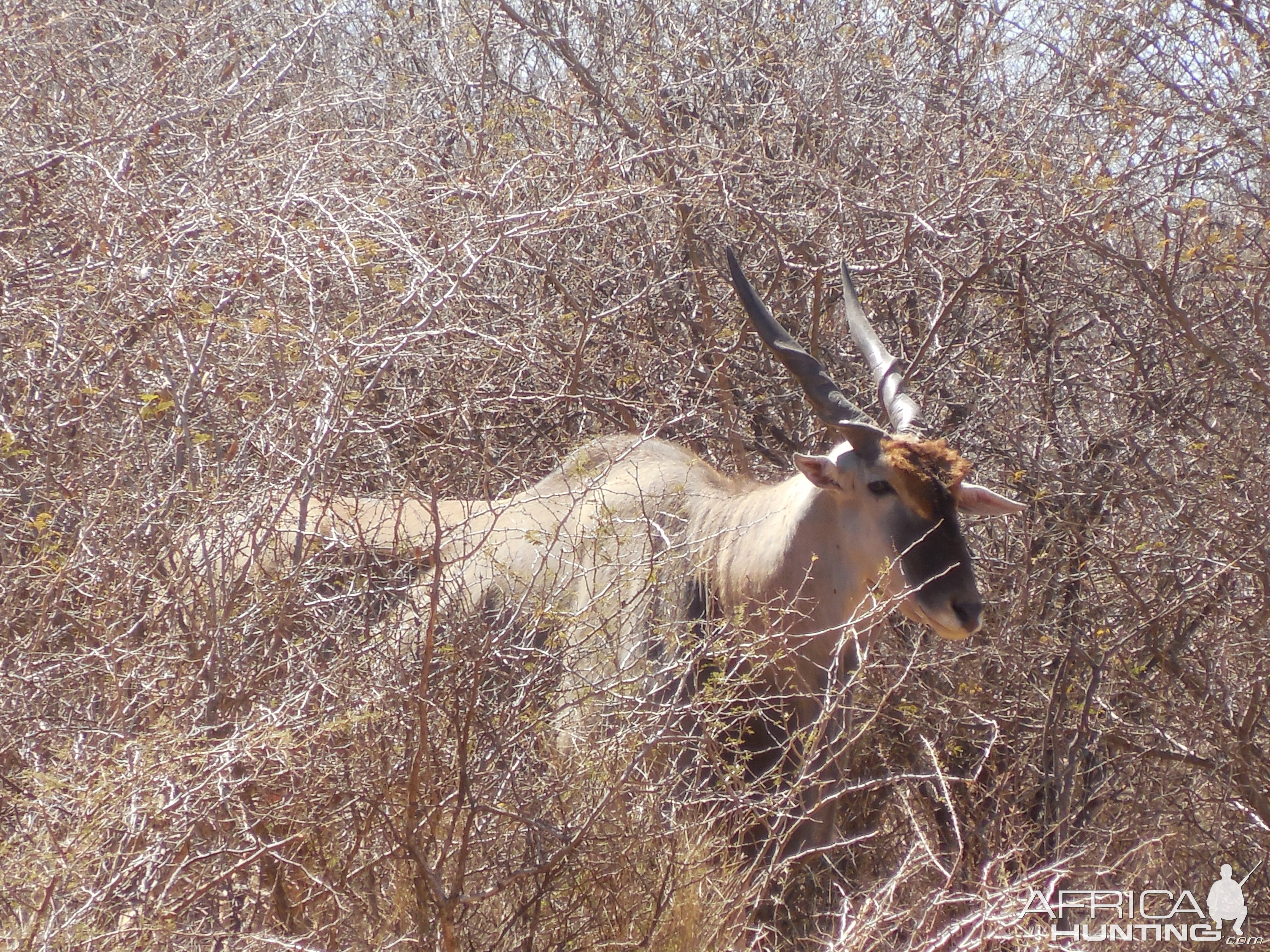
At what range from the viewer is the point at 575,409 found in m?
5.43

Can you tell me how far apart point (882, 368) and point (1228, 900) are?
2.35 meters

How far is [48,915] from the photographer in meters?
2.58

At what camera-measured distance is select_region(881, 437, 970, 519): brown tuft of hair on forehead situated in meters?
4.11

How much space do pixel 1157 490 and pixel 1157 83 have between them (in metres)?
1.76

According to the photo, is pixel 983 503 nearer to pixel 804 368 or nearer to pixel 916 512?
pixel 916 512

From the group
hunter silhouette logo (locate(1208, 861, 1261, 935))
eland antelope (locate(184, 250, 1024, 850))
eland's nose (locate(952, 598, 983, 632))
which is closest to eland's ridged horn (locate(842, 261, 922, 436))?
eland antelope (locate(184, 250, 1024, 850))

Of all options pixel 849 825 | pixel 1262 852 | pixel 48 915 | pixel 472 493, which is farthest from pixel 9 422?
pixel 1262 852

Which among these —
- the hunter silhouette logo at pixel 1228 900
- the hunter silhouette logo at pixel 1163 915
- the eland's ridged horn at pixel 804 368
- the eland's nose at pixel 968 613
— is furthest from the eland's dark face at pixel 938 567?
the hunter silhouette logo at pixel 1228 900

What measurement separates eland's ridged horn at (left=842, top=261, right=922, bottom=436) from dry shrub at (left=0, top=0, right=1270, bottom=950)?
0.53ft

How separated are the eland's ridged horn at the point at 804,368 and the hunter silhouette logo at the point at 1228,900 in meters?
2.21

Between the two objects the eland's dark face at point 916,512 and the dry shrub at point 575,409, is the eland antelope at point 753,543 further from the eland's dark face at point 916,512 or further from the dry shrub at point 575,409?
the dry shrub at point 575,409

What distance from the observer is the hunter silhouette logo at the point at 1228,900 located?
4.73 m

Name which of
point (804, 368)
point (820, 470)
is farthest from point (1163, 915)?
point (804, 368)

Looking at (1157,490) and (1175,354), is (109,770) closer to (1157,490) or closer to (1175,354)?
(1157,490)
